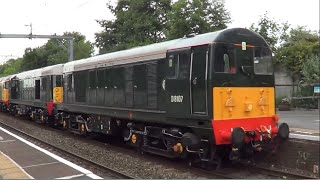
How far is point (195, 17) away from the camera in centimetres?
3325

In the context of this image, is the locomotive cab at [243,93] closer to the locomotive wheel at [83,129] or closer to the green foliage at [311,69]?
the locomotive wheel at [83,129]

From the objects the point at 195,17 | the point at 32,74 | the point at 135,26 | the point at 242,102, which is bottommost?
the point at 242,102

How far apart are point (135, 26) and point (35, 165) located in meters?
32.2

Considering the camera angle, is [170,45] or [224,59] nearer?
[224,59]

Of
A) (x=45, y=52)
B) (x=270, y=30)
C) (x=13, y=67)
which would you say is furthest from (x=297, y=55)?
(x=13, y=67)

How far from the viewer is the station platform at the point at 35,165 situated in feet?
32.1

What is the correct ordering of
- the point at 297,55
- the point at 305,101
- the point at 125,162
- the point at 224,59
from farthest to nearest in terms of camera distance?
the point at 297,55 → the point at 305,101 → the point at 125,162 → the point at 224,59

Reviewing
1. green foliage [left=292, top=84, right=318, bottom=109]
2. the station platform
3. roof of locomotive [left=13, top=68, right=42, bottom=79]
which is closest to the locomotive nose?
the station platform

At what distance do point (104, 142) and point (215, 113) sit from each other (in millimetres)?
7908

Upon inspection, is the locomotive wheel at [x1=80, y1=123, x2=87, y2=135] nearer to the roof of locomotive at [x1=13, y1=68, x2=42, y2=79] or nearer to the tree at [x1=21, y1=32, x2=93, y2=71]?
the roof of locomotive at [x1=13, y1=68, x2=42, y2=79]

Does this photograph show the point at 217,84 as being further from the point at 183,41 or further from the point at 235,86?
the point at 183,41

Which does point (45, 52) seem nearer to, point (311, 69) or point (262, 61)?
point (311, 69)

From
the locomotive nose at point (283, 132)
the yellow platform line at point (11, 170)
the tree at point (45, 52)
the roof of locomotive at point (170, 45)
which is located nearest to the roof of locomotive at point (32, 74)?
the roof of locomotive at point (170, 45)

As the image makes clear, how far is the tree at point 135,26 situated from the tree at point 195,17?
8.17 m
